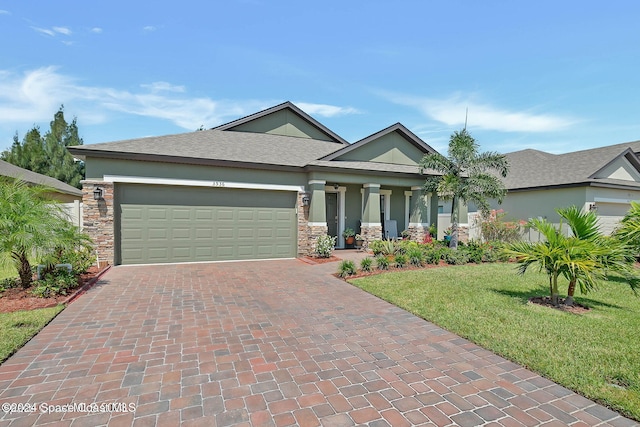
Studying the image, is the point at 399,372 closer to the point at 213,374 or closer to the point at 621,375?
the point at 213,374

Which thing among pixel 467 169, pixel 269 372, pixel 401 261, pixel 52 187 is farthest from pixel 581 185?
pixel 52 187

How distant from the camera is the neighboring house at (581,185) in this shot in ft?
47.2

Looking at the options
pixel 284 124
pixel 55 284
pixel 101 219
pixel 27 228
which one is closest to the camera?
pixel 27 228

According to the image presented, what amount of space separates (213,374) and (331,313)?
8.60 feet

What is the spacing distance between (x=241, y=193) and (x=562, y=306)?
9.62 m

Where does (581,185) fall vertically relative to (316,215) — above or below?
above

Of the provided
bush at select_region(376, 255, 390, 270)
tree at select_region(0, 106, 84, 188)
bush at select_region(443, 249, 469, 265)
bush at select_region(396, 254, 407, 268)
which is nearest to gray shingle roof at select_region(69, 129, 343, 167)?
bush at select_region(376, 255, 390, 270)

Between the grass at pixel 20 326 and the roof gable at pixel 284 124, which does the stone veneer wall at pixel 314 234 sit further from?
Result: the grass at pixel 20 326

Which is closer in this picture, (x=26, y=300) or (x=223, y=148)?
(x=26, y=300)

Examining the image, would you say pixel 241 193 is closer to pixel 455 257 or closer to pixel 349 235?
pixel 349 235

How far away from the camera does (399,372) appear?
363 cm

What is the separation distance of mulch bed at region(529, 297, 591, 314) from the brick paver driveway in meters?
2.88

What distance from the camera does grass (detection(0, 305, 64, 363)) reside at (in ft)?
13.4

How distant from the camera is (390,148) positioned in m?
14.1
